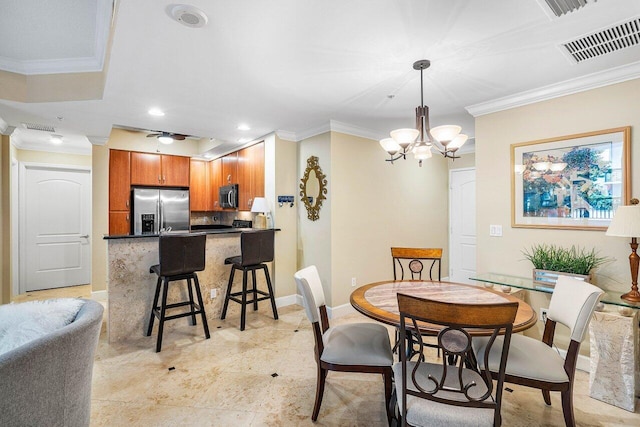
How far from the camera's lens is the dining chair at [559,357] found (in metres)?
1.66

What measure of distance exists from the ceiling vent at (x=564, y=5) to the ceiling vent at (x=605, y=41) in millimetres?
432

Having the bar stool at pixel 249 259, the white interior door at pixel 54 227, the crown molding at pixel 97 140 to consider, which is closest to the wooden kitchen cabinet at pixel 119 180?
the crown molding at pixel 97 140

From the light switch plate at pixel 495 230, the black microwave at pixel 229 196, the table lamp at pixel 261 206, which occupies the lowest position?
the light switch plate at pixel 495 230

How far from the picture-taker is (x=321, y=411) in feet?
6.86

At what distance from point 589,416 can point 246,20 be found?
3.31 m

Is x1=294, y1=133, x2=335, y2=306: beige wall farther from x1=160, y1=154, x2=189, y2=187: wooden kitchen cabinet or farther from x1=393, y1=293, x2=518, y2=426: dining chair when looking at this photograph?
x1=160, y1=154, x2=189, y2=187: wooden kitchen cabinet

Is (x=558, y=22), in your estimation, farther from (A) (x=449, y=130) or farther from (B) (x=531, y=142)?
(B) (x=531, y=142)

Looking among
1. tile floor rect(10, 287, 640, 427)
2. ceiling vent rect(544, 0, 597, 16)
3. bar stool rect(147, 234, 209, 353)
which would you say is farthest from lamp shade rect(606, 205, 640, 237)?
bar stool rect(147, 234, 209, 353)

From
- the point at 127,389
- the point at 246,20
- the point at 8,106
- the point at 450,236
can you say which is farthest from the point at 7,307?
the point at 450,236

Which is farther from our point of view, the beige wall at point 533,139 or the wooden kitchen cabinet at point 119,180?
the wooden kitchen cabinet at point 119,180

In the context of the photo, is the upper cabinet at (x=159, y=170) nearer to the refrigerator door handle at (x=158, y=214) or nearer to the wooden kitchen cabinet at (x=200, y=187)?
the wooden kitchen cabinet at (x=200, y=187)

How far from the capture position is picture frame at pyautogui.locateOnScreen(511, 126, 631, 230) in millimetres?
2490

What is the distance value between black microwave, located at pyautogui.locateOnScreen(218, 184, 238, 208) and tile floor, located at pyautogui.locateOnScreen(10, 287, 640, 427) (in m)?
2.46

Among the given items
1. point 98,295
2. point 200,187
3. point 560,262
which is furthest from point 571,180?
point 98,295
